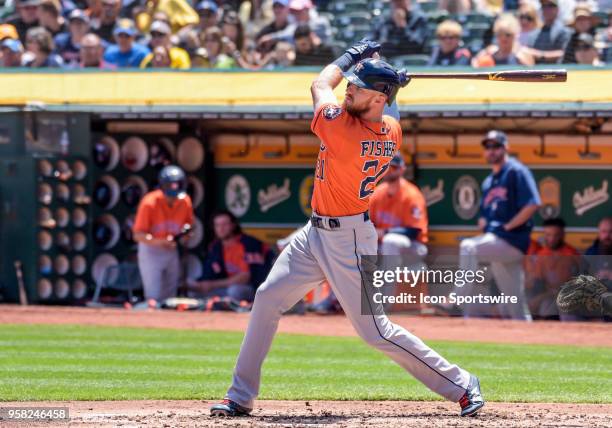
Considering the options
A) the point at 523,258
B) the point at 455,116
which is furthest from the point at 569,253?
the point at 455,116

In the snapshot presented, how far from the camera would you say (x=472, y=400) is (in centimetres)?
593

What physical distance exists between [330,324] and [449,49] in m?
3.23

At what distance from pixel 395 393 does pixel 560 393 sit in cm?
100

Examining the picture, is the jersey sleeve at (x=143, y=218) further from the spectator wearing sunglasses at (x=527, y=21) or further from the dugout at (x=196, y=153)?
the spectator wearing sunglasses at (x=527, y=21)

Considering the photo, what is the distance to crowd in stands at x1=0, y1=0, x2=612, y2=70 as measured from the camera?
1232 centimetres

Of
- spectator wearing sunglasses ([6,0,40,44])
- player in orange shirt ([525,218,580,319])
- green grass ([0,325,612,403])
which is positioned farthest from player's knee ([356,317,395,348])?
spectator wearing sunglasses ([6,0,40,44])

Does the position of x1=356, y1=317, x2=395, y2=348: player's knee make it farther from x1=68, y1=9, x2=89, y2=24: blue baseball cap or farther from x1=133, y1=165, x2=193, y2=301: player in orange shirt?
x1=68, y1=9, x2=89, y2=24: blue baseball cap

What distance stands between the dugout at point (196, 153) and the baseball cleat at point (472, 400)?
19.7 ft

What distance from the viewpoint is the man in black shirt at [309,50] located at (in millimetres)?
12766

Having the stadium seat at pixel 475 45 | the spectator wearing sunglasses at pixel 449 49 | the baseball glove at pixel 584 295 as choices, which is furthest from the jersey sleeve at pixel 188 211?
the baseball glove at pixel 584 295

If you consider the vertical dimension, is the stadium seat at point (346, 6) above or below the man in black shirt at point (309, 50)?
above

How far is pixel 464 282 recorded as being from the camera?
25.8 feet

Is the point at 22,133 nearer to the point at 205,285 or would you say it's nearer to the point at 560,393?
the point at 205,285

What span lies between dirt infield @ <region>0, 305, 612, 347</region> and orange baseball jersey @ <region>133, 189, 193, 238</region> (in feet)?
3.16
